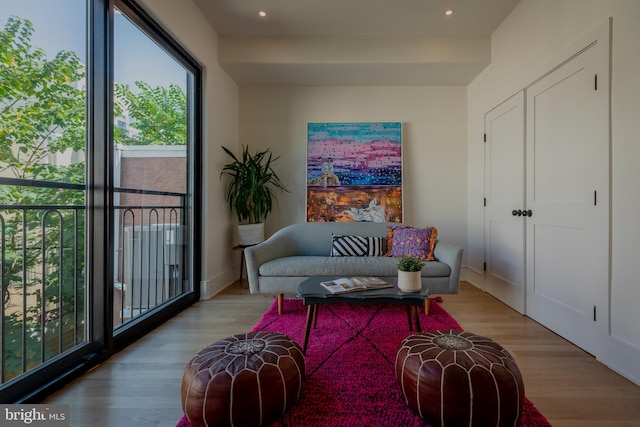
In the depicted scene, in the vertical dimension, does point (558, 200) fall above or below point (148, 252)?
above

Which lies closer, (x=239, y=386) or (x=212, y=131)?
(x=239, y=386)

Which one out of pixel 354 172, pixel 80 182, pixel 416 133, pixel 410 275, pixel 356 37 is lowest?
pixel 410 275

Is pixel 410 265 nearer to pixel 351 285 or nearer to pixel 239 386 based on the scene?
pixel 351 285

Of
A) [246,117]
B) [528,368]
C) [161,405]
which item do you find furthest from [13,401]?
[246,117]

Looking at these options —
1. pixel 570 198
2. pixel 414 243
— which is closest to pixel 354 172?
pixel 414 243

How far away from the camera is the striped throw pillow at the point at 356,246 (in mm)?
2861

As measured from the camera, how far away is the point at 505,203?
274cm

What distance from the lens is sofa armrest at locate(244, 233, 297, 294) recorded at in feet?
8.08

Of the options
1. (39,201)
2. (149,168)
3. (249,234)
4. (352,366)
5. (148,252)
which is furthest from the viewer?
(249,234)

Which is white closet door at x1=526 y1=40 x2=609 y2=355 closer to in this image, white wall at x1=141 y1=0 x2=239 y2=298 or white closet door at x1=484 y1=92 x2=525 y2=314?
white closet door at x1=484 y1=92 x2=525 y2=314

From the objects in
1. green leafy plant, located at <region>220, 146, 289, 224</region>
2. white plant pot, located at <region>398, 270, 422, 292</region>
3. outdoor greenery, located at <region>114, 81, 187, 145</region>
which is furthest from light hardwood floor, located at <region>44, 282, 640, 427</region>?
outdoor greenery, located at <region>114, 81, 187, 145</region>

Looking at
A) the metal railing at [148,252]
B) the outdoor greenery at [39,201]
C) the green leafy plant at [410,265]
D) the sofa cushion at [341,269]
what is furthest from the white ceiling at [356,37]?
the green leafy plant at [410,265]

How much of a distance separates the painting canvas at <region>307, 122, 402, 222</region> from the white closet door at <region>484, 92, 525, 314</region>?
1.00 m

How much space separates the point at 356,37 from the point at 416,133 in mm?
1367
